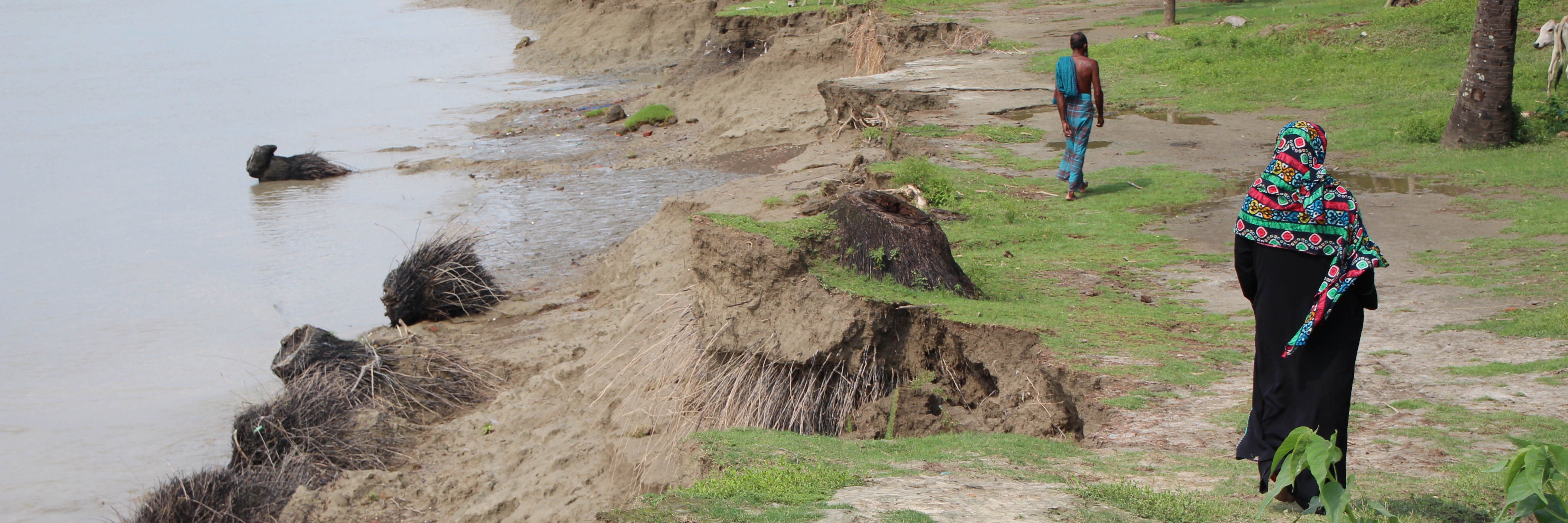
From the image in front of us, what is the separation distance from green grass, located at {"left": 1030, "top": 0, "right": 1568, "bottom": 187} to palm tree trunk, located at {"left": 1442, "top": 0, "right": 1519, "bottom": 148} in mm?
214

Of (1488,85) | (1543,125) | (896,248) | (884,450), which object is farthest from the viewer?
(1543,125)

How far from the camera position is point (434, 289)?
1117 cm

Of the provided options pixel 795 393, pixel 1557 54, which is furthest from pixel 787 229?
pixel 1557 54

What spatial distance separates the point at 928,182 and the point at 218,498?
19.2 feet

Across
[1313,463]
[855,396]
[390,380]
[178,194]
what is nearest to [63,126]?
[178,194]

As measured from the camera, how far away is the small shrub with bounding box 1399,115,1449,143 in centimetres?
1115

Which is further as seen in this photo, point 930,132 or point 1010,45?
point 1010,45

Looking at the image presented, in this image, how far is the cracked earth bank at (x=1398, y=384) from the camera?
454 cm

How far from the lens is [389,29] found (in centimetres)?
5534

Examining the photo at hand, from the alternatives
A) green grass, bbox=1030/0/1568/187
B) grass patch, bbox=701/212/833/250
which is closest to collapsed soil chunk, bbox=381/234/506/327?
grass patch, bbox=701/212/833/250

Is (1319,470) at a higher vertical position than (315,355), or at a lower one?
higher

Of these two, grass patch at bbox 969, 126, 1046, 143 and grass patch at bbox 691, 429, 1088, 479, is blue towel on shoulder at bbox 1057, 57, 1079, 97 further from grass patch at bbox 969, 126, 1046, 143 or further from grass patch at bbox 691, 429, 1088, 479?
grass patch at bbox 691, 429, 1088, 479

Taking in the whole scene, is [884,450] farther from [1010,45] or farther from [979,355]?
[1010,45]

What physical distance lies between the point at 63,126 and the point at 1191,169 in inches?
1143
